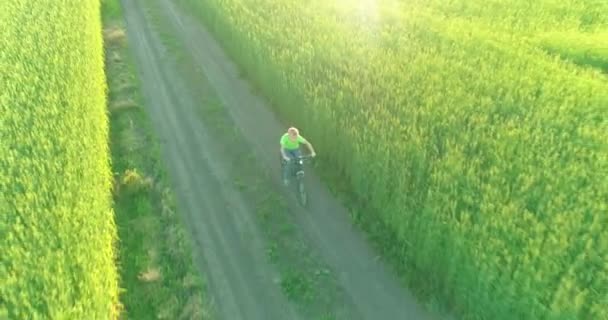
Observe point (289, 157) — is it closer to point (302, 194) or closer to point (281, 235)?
point (302, 194)

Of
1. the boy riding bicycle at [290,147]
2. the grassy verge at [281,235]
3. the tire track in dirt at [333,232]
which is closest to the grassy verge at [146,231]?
the grassy verge at [281,235]

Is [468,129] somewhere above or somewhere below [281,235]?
above

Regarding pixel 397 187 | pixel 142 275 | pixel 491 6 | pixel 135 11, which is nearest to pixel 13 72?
pixel 142 275

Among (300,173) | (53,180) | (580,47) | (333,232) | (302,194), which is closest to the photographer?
(53,180)

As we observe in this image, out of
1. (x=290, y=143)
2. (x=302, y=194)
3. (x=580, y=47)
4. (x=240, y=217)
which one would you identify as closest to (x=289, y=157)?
(x=290, y=143)

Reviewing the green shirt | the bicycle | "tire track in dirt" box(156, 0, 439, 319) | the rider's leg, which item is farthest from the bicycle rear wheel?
the green shirt

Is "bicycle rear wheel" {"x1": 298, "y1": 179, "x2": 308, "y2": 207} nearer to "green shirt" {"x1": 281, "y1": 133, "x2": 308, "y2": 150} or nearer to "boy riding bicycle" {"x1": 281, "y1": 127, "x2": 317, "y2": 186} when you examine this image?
"boy riding bicycle" {"x1": 281, "y1": 127, "x2": 317, "y2": 186}

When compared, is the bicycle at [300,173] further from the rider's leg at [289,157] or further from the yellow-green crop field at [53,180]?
the yellow-green crop field at [53,180]

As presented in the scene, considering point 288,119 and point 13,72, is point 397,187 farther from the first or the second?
point 13,72
